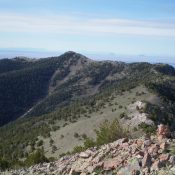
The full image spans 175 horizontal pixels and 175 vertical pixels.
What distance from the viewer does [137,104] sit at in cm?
7144

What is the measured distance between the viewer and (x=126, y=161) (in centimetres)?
1962

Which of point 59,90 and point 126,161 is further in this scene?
point 59,90

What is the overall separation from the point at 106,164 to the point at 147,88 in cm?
6604

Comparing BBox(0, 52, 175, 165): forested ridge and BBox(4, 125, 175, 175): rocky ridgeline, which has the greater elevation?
BBox(4, 125, 175, 175): rocky ridgeline

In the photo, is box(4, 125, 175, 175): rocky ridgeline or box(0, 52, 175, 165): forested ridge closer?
box(4, 125, 175, 175): rocky ridgeline

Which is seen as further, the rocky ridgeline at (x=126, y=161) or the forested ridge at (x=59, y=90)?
the forested ridge at (x=59, y=90)

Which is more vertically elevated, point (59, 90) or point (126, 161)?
point (126, 161)

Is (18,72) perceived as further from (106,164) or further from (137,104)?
(106,164)

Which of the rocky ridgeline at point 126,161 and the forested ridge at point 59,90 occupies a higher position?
the rocky ridgeline at point 126,161

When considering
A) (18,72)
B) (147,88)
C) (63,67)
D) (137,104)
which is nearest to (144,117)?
(137,104)

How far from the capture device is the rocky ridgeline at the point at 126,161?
18031mm

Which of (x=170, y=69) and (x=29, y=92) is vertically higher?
(x=170, y=69)

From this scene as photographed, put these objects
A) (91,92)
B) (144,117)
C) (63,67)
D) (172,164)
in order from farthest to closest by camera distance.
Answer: (63,67) → (91,92) → (144,117) → (172,164)

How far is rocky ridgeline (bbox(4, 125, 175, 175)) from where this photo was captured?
18.0m
